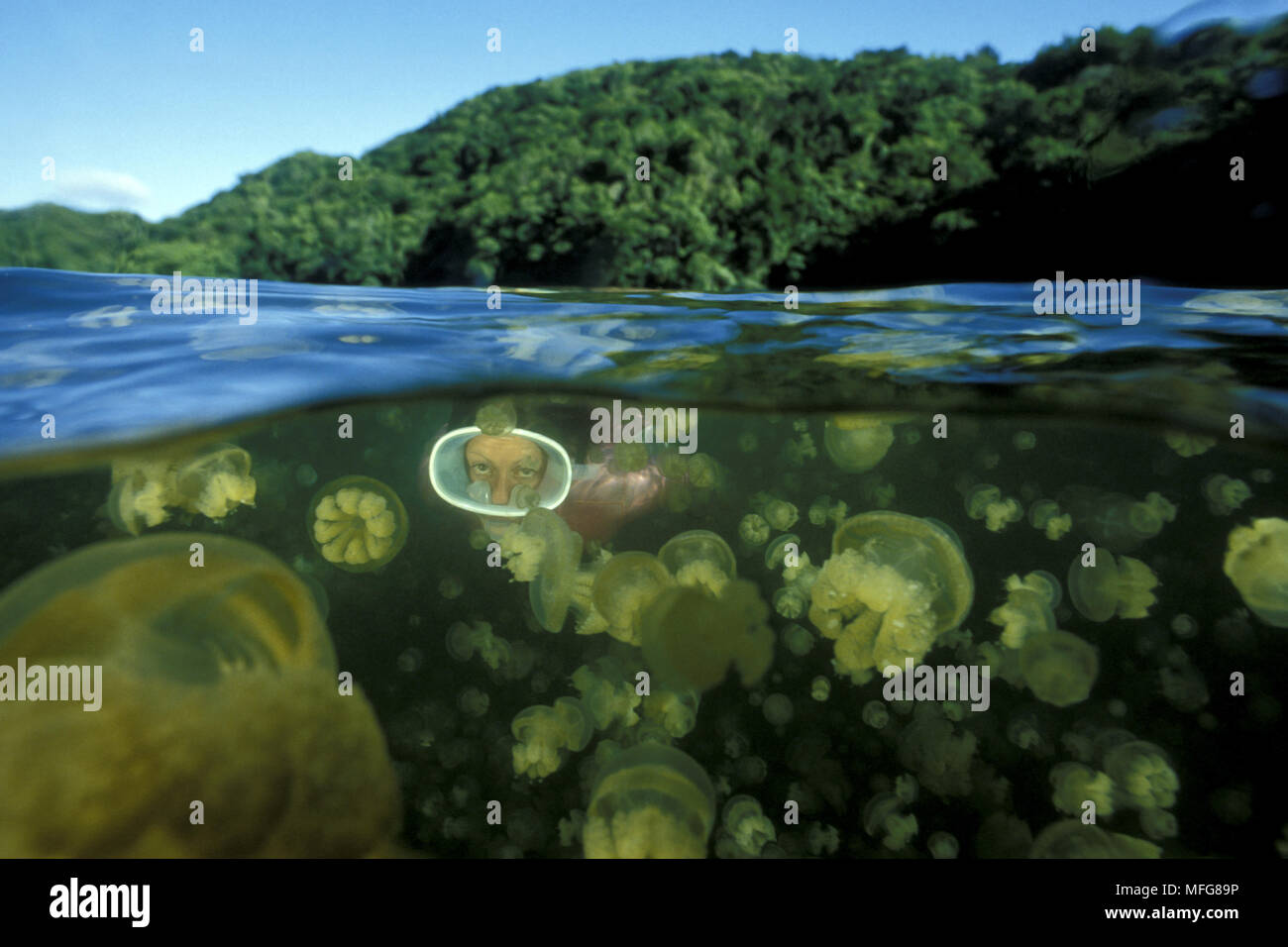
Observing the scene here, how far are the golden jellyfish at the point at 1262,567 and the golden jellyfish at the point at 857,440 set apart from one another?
1.75 m

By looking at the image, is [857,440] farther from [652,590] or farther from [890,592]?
[652,590]

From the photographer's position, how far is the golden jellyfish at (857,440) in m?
4.78

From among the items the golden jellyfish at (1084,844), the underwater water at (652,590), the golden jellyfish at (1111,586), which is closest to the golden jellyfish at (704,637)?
the underwater water at (652,590)

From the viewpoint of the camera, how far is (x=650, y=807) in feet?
11.5

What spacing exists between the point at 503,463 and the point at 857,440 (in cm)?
203

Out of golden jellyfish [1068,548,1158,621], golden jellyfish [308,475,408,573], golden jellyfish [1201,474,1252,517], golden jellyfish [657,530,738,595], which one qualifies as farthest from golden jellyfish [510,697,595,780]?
golden jellyfish [1201,474,1252,517]

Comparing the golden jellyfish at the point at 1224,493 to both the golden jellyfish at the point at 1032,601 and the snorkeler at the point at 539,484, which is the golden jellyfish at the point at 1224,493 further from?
the snorkeler at the point at 539,484

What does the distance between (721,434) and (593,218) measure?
1222cm

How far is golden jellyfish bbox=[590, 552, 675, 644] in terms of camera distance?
3.69 meters

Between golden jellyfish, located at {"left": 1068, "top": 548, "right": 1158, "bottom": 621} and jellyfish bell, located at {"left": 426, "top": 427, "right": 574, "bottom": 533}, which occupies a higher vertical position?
jellyfish bell, located at {"left": 426, "top": 427, "right": 574, "bottom": 533}

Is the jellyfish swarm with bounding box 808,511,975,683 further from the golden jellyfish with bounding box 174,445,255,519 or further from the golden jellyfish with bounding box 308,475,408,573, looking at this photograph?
the golden jellyfish with bounding box 174,445,255,519

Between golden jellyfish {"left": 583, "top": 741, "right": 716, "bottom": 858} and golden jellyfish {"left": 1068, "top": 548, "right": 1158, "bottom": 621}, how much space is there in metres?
1.97
